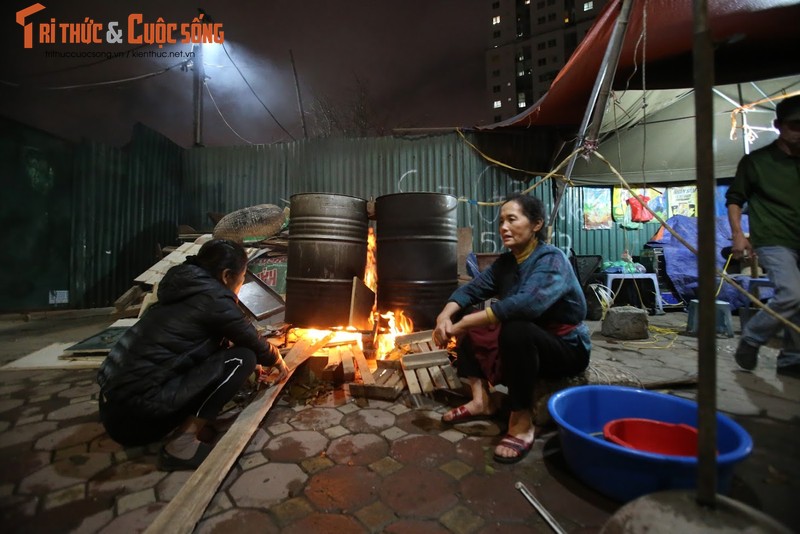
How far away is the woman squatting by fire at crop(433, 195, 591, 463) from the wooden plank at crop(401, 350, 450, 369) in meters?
0.53

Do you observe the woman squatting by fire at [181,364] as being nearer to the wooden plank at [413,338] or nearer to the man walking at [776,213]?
the wooden plank at [413,338]

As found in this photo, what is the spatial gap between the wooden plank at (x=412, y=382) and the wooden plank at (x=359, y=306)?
3.01 ft

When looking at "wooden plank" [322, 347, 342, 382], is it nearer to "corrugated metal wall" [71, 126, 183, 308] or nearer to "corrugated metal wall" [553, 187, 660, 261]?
"corrugated metal wall" [553, 187, 660, 261]

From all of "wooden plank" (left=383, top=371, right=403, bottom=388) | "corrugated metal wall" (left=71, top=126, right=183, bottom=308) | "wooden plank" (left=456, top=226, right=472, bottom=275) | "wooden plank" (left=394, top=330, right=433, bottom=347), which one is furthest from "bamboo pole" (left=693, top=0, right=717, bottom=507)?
"corrugated metal wall" (left=71, top=126, right=183, bottom=308)

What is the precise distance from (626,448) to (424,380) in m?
1.68

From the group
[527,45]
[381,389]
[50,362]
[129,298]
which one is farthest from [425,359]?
[527,45]

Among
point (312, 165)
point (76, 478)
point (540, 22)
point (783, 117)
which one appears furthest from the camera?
point (540, 22)

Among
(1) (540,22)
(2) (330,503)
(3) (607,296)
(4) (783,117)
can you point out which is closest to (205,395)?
(2) (330,503)

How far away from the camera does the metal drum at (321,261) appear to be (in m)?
3.96

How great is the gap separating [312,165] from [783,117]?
7.60 m

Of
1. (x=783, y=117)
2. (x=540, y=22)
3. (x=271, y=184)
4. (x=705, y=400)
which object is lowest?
(x=705, y=400)

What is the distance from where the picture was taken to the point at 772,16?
128 inches

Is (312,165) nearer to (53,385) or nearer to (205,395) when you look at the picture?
(53,385)

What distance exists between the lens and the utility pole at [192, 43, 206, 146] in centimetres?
960
